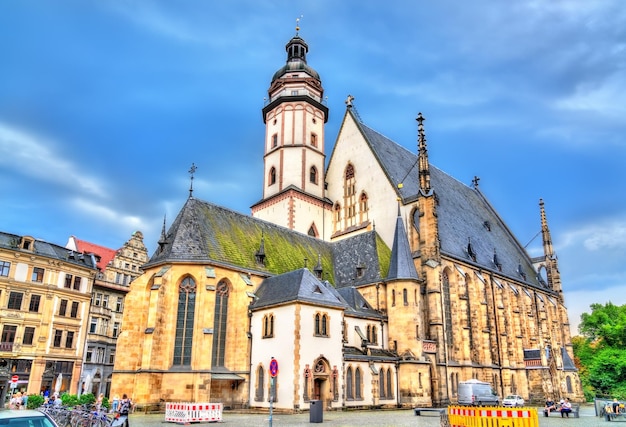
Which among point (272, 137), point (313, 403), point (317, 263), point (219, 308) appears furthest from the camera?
point (272, 137)

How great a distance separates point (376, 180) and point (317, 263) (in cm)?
1004

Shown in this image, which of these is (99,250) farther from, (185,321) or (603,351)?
(603,351)

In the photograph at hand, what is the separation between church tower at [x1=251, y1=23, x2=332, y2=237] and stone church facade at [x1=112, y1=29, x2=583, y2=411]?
0.13 m

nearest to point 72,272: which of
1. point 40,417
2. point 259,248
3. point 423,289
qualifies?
point 259,248

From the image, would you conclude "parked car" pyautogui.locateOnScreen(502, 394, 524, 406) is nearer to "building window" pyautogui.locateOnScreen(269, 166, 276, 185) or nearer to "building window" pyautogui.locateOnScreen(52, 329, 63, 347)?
"building window" pyautogui.locateOnScreen(269, 166, 276, 185)

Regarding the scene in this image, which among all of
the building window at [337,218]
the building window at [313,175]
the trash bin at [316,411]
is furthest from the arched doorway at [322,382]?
the building window at [313,175]

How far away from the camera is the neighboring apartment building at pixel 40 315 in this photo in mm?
37656

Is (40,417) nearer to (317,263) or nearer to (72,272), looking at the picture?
(317,263)

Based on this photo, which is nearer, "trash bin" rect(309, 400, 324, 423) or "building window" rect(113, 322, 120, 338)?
"trash bin" rect(309, 400, 324, 423)

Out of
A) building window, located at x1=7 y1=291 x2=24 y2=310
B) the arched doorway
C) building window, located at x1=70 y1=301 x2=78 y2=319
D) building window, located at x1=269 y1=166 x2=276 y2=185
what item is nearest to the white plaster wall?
building window, located at x1=269 y1=166 x2=276 y2=185

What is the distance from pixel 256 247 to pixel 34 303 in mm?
19536

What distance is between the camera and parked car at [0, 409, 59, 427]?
23.3 ft

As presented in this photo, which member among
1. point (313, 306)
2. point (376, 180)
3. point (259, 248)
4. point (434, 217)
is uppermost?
point (376, 180)

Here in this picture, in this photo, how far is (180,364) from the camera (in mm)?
27266
